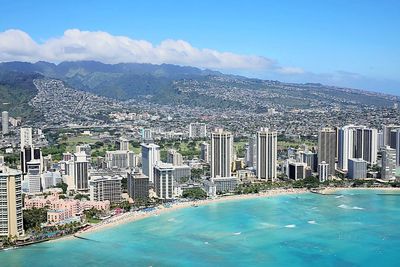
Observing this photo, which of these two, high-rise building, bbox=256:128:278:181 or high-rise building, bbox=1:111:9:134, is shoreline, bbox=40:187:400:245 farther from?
high-rise building, bbox=1:111:9:134

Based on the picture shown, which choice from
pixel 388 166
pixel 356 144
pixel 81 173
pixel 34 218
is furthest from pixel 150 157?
pixel 356 144

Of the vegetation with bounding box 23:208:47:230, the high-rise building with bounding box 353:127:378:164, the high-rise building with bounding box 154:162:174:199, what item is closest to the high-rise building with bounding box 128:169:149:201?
the high-rise building with bounding box 154:162:174:199

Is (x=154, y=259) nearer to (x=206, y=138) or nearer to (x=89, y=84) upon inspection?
(x=206, y=138)

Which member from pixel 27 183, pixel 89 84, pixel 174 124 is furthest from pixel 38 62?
pixel 27 183

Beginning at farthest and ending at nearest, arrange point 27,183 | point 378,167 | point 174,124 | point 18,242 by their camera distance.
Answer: point 174,124 < point 378,167 < point 27,183 < point 18,242

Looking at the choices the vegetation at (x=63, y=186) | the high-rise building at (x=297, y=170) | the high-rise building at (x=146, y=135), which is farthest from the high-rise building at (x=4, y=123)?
the high-rise building at (x=297, y=170)

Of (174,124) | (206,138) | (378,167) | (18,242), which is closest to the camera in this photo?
(18,242)
